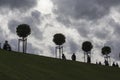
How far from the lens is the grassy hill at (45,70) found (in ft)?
179

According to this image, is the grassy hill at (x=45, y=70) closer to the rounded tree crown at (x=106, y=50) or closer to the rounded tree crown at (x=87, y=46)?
the rounded tree crown at (x=87, y=46)

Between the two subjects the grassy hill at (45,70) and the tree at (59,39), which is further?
the tree at (59,39)

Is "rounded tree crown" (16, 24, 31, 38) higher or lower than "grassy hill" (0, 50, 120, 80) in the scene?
higher

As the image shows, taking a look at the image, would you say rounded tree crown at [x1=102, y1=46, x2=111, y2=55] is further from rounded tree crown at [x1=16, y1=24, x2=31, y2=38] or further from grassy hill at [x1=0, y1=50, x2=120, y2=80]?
grassy hill at [x1=0, y1=50, x2=120, y2=80]

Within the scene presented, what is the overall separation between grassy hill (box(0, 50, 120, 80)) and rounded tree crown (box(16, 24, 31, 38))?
71.0ft

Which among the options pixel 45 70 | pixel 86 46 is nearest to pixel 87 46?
pixel 86 46

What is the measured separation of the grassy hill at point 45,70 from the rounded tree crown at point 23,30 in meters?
21.6

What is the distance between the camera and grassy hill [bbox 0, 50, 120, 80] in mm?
54681

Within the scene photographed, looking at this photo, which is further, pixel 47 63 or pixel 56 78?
pixel 47 63

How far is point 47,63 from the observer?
72.4 meters

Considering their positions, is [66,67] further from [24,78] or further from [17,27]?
[17,27]

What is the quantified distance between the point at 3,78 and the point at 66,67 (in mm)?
26109

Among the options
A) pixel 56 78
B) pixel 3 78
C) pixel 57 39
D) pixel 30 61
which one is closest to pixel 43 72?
pixel 56 78

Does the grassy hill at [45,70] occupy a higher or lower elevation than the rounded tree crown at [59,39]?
lower
